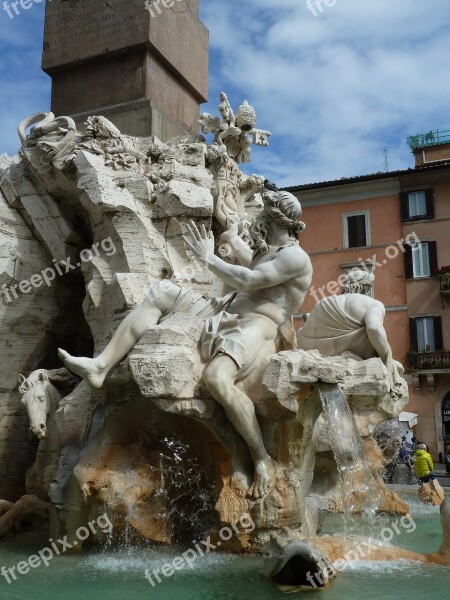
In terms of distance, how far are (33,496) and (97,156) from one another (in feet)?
11.0

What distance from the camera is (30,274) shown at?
25.1 feet

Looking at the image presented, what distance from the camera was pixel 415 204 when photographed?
25.2 metres

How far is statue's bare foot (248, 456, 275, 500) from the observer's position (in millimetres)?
5219

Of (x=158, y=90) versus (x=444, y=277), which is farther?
(x=444, y=277)

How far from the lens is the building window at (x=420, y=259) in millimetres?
24672

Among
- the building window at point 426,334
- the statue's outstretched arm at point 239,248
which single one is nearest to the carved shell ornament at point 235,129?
the statue's outstretched arm at point 239,248

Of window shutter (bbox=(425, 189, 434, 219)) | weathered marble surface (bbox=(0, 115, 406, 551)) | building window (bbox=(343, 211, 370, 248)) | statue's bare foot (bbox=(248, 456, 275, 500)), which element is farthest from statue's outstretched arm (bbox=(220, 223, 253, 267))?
building window (bbox=(343, 211, 370, 248))

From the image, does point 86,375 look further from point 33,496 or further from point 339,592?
point 339,592

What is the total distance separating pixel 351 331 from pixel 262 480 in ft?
8.40

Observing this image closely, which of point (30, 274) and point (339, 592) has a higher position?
point (30, 274)

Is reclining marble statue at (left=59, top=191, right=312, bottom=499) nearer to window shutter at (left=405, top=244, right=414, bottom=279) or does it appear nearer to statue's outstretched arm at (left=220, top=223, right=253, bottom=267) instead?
statue's outstretched arm at (left=220, top=223, right=253, bottom=267)

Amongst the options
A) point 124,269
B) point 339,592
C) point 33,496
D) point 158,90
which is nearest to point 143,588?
point 339,592

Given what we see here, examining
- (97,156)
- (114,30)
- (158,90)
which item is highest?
(114,30)

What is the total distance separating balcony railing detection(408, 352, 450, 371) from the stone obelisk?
16553 mm
